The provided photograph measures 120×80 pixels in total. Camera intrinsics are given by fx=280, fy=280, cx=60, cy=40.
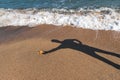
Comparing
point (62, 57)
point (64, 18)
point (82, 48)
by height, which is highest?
point (64, 18)

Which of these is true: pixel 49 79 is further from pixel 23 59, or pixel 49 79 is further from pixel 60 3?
pixel 60 3

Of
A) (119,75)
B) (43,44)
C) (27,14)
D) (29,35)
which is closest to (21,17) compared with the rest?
(27,14)

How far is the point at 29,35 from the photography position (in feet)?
33.4

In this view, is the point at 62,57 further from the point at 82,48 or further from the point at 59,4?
the point at 59,4

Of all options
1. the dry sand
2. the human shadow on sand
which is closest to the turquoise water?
the dry sand

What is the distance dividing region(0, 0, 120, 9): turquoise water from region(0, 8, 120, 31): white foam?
881 mm

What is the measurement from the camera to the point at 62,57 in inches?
310

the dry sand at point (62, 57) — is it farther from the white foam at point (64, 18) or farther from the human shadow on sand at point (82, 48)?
the white foam at point (64, 18)

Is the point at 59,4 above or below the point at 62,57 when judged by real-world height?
above

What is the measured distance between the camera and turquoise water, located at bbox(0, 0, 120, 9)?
1252cm

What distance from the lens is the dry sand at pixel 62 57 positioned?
709cm

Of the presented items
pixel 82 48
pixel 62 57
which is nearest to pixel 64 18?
pixel 82 48

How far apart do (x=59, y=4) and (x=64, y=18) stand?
3071 millimetres

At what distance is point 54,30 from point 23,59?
2.34 m
